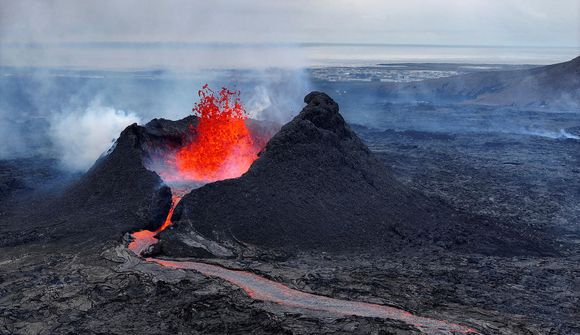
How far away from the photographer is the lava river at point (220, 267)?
632 inches

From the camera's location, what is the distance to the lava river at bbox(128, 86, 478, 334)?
16062 millimetres

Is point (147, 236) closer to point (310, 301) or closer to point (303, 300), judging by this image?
point (303, 300)

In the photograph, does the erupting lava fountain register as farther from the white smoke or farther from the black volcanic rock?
the white smoke

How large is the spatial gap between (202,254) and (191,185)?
625cm

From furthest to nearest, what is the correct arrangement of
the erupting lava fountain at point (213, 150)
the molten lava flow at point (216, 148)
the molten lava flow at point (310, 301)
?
1. the molten lava flow at point (216, 148)
2. the erupting lava fountain at point (213, 150)
3. the molten lava flow at point (310, 301)

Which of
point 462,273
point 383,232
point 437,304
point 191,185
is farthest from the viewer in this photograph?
point 191,185

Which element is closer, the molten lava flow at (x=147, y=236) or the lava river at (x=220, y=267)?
the lava river at (x=220, y=267)

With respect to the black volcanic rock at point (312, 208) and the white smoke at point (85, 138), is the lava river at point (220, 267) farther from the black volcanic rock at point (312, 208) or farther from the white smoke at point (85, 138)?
the white smoke at point (85, 138)

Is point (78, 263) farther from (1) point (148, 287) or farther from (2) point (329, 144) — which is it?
(2) point (329, 144)

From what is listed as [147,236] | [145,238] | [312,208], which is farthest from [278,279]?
[147,236]

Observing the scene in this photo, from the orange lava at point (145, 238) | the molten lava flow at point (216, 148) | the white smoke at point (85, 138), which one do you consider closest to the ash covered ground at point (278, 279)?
the orange lava at point (145, 238)

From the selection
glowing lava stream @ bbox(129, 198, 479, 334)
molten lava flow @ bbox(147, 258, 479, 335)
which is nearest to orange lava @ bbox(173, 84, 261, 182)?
glowing lava stream @ bbox(129, 198, 479, 334)

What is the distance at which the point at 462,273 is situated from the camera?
1984cm

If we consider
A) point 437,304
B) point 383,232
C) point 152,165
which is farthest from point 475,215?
point 152,165
